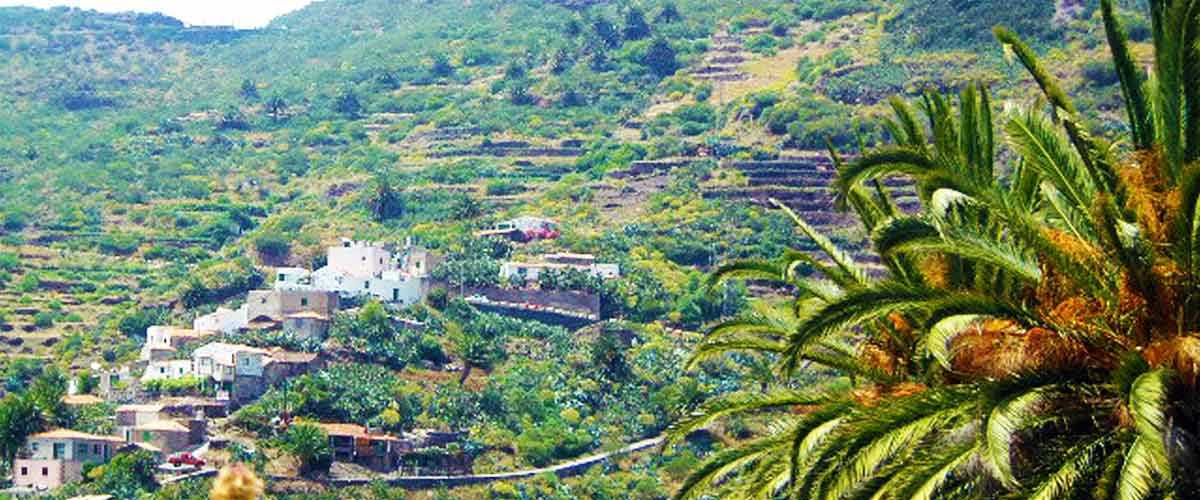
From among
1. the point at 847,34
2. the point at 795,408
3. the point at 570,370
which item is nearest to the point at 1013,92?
the point at 847,34

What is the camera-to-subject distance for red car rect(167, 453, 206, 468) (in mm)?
63938

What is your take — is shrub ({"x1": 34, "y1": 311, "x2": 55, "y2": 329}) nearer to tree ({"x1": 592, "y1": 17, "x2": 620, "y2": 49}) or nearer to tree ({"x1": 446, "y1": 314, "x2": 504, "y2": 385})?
tree ({"x1": 446, "y1": 314, "x2": 504, "y2": 385})

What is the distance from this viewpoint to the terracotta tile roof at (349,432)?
A: 219ft

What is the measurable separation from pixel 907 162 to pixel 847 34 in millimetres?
116119

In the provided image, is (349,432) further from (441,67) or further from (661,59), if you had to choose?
(441,67)

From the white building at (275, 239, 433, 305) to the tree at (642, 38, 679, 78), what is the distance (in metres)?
43.6

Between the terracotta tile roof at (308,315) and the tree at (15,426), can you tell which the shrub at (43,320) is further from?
the tree at (15,426)

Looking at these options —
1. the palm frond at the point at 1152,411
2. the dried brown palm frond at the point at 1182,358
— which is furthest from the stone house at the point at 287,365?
the palm frond at the point at 1152,411

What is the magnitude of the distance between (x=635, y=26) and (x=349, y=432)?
7634 centimetres

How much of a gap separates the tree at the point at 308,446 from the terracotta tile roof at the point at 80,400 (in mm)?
8797

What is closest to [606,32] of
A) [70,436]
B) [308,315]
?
[308,315]

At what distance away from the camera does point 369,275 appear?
85.9m

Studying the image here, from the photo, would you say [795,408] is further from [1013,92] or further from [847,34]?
[847,34]

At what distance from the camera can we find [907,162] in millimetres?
14469
